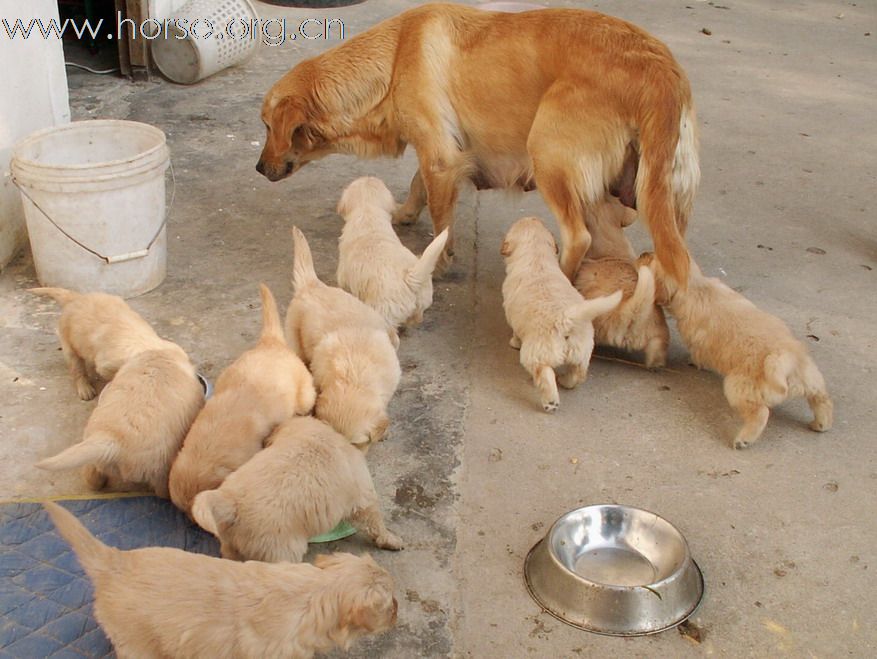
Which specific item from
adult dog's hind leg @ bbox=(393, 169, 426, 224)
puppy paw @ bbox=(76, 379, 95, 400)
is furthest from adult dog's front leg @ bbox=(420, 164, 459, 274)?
puppy paw @ bbox=(76, 379, 95, 400)

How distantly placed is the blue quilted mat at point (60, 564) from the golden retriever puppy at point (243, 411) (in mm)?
131

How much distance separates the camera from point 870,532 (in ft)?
9.51

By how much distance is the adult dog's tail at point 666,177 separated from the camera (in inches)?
139


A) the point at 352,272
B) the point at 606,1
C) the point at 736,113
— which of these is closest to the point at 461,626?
the point at 352,272

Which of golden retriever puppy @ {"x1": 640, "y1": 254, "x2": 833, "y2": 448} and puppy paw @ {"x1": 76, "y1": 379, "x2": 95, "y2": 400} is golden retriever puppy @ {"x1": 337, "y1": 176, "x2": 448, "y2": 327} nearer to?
golden retriever puppy @ {"x1": 640, "y1": 254, "x2": 833, "y2": 448}

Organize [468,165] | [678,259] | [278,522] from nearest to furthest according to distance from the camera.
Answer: [278,522] < [678,259] < [468,165]

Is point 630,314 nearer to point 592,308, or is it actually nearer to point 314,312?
point 592,308

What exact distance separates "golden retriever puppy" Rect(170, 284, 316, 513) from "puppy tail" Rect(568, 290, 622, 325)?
93 cm

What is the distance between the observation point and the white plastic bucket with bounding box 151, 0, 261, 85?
6379 millimetres

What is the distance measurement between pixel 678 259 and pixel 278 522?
6.02 feet

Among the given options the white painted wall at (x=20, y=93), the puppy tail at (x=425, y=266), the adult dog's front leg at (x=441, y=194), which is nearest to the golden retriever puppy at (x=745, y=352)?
the puppy tail at (x=425, y=266)

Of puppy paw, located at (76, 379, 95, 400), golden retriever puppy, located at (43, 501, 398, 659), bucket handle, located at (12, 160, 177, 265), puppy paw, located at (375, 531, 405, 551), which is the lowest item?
puppy paw, located at (76, 379, 95, 400)

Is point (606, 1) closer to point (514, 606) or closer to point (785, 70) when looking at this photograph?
point (785, 70)

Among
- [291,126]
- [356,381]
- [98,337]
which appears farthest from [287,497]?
[291,126]
